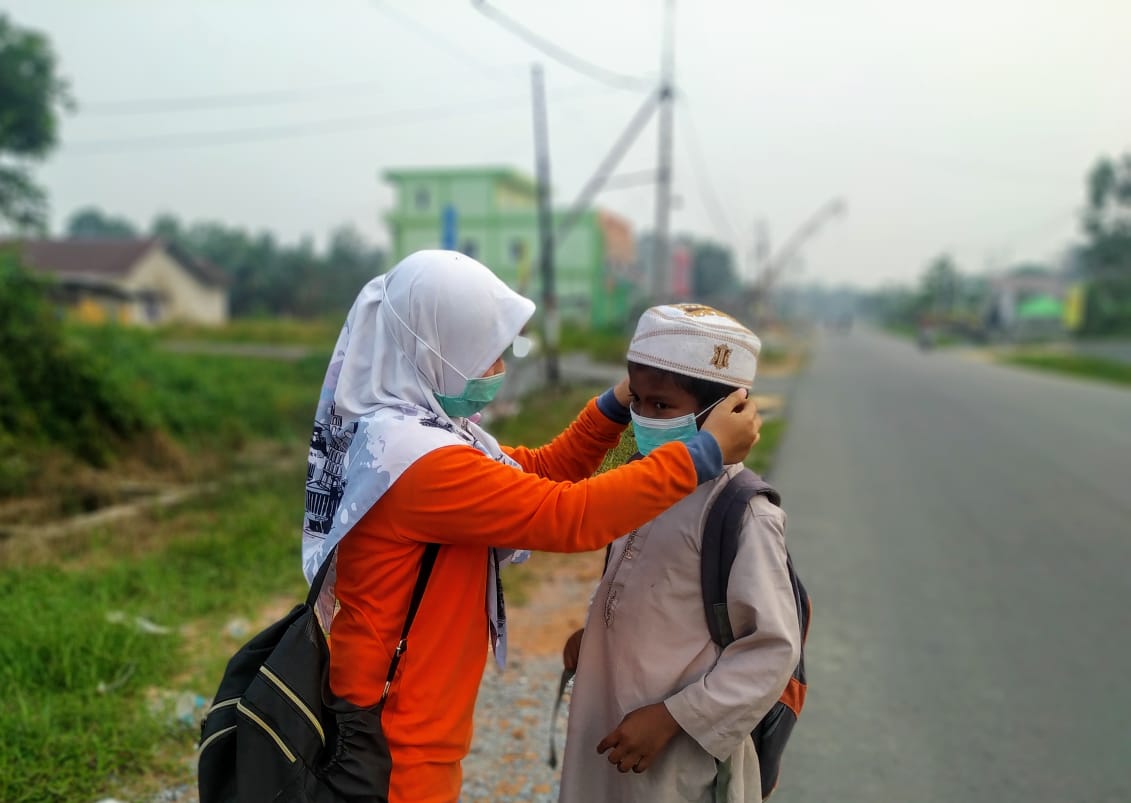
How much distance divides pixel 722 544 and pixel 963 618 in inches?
148

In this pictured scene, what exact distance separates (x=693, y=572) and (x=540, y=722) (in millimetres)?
1988

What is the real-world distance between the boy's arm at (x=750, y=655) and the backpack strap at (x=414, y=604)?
1.62 ft

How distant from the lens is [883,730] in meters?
3.55

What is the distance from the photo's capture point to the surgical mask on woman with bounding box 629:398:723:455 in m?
1.73

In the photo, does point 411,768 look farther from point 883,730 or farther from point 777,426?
point 777,426

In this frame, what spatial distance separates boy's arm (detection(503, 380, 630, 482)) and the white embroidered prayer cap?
12.2 inches

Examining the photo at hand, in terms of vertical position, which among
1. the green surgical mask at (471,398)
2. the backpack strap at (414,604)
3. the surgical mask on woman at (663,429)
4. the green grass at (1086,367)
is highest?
the green surgical mask at (471,398)

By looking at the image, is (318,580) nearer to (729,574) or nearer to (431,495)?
(431,495)

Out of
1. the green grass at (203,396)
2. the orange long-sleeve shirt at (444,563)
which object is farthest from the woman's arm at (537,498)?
the green grass at (203,396)

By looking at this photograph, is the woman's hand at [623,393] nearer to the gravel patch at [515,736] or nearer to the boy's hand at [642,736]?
the boy's hand at [642,736]

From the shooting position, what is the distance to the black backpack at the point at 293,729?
154 centimetres

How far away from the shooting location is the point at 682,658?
1.76m

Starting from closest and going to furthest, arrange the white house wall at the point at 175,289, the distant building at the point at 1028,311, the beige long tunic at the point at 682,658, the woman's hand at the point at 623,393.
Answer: the beige long tunic at the point at 682,658, the woman's hand at the point at 623,393, the white house wall at the point at 175,289, the distant building at the point at 1028,311

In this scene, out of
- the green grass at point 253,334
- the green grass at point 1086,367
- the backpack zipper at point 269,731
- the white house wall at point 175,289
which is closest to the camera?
the backpack zipper at point 269,731
